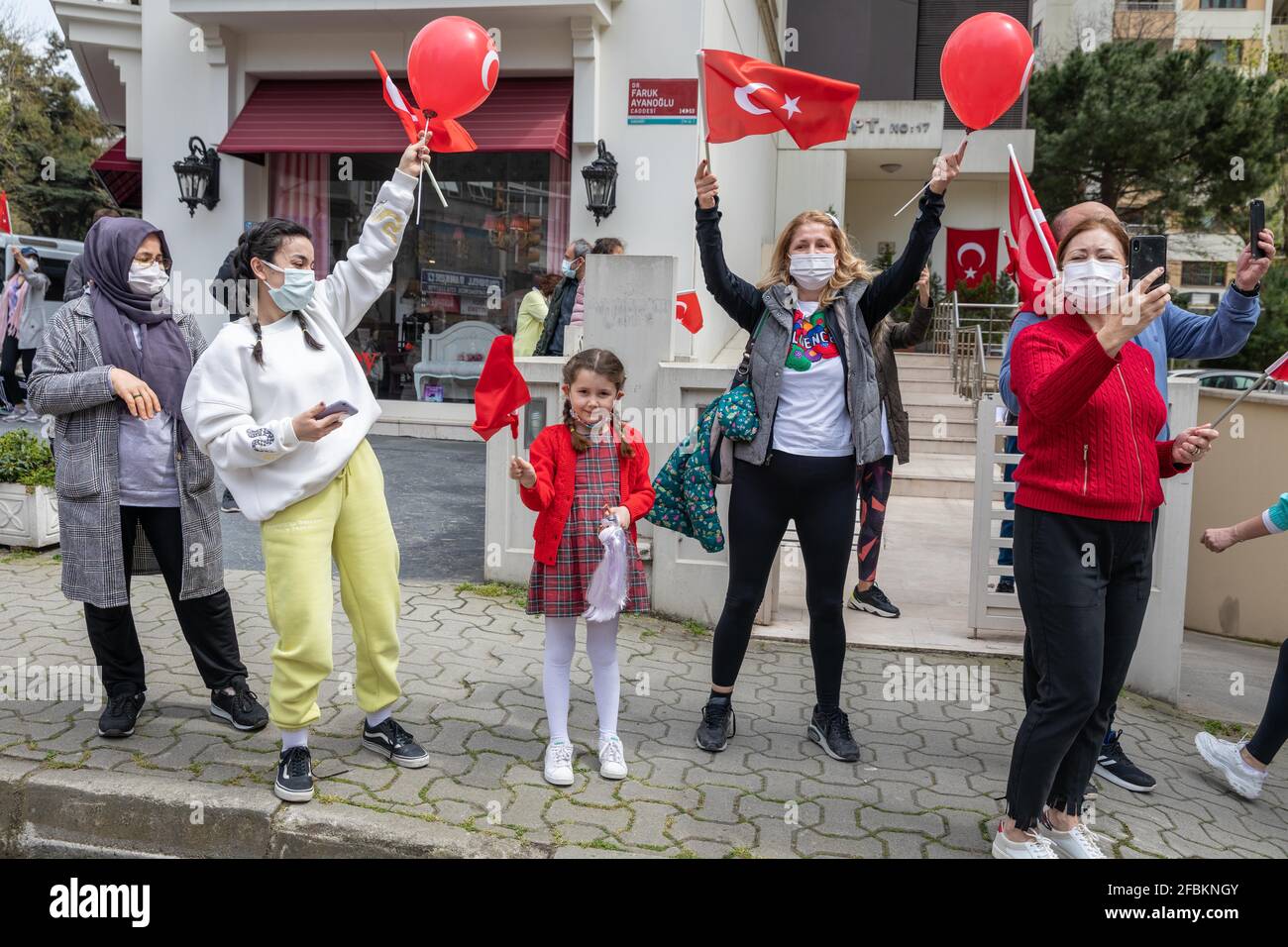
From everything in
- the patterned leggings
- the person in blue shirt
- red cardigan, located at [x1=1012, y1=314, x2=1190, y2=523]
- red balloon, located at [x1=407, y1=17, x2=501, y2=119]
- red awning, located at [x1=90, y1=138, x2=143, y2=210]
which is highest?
red awning, located at [x1=90, y1=138, x2=143, y2=210]

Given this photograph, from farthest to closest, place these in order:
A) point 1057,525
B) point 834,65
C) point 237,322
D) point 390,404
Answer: point 834,65
point 390,404
point 237,322
point 1057,525

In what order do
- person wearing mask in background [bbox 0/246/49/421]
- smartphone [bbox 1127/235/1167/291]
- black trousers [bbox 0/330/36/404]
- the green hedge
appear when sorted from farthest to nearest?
black trousers [bbox 0/330/36/404], person wearing mask in background [bbox 0/246/49/421], the green hedge, smartphone [bbox 1127/235/1167/291]

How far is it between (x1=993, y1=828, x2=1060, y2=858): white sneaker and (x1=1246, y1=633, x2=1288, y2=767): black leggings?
4.45ft

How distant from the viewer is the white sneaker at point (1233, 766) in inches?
159

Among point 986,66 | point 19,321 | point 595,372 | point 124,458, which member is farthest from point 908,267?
point 19,321

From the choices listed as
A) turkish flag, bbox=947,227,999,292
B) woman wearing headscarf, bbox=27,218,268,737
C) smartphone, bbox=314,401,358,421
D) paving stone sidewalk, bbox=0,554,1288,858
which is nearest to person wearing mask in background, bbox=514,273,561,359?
paving stone sidewalk, bbox=0,554,1288,858

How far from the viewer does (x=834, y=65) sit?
66.0ft

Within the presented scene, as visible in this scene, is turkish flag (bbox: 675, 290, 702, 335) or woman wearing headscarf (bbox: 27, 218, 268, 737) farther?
turkish flag (bbox: 675, 290, 702, 335)

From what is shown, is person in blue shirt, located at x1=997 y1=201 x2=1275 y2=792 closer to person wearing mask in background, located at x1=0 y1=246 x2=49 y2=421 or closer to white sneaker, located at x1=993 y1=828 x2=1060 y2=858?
white sneaker, located at x1=993 y1=828 x2=1060 y2=858

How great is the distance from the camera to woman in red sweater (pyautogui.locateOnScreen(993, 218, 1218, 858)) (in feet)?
9.86

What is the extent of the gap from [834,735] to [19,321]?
12.0 m

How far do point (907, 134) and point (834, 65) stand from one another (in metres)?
2.79

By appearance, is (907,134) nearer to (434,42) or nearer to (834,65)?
(834,65)

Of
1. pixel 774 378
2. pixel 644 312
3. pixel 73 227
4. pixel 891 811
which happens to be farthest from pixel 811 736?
pixel 73 227
